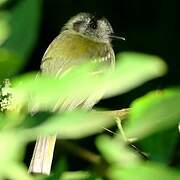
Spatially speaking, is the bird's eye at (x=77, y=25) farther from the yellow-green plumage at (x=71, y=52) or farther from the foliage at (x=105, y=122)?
the foliage at (x=105, y=122)

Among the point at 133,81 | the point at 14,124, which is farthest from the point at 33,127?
the point at 133,81

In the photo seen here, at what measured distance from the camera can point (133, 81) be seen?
0.82 meters

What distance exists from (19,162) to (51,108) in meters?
0.09

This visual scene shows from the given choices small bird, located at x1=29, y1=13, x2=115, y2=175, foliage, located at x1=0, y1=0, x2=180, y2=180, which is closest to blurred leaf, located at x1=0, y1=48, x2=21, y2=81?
foliage, located at x1=0, y1=0, x2=180, y2=180

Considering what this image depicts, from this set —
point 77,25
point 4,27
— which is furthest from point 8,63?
point 77,25

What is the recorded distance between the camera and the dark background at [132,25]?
15.2ft

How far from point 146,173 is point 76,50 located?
122 inches

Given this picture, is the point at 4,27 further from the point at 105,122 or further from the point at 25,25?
the point at 105,122

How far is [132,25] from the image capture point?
16.3 ft

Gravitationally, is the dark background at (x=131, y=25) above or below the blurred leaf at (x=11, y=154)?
below

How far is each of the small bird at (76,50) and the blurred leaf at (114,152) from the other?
1.33 m

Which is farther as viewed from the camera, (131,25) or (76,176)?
(131,25)

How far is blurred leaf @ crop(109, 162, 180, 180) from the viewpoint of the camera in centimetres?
72

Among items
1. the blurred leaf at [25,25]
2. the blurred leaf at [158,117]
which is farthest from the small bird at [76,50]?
the blurred leaf at [158,117]
